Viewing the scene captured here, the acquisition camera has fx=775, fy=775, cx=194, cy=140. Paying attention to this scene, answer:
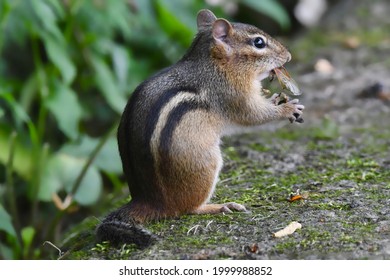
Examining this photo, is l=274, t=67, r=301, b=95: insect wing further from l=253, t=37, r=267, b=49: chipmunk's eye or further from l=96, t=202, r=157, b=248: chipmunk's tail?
l=96, t=202, r=157, b=248: chipmunk's tail

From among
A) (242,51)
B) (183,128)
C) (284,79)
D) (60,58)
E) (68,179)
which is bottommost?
(68,179)

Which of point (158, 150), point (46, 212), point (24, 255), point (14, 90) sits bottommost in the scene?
point (46, 212)

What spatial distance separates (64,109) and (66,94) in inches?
6.1

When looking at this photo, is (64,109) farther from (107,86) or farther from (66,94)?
(107,86)

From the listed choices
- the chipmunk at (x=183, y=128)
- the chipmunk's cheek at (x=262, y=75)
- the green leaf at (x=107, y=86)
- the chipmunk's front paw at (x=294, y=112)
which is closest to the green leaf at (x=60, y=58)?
the green leaf at (x=107, y=86)

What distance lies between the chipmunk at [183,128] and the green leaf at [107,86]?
6.15ft

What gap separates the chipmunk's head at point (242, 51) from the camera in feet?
15.5

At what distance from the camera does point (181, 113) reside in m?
4.28

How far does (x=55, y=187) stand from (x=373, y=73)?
334 cm

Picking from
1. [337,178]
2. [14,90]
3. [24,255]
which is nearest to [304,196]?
[337,178]

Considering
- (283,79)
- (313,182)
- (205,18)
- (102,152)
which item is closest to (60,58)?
(102,152)

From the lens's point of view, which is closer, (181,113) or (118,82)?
(181,113)

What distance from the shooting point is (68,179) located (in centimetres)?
592
